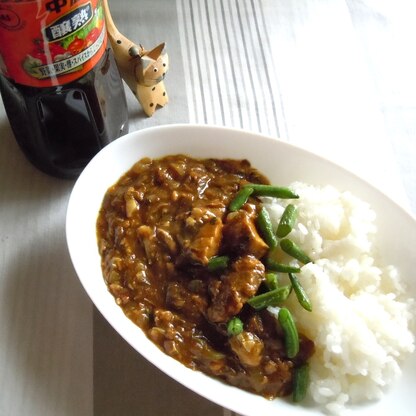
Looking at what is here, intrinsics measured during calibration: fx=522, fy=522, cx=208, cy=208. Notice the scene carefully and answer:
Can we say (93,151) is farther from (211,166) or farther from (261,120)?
(261,120)

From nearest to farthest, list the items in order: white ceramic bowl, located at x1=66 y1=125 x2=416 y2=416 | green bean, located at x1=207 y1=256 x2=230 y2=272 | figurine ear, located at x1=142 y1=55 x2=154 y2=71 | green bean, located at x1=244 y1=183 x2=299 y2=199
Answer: white ceramic bowl, located at x1=66 y1=125 x2=416 y2=416 → green bean, located at x1=207 y1=256 x2=230 y2=272 → green bean, located at x1=244 y1=183 x2=299 y2=199 → figurine ear, located at x1=142 y1=55 x2=154 y2=71

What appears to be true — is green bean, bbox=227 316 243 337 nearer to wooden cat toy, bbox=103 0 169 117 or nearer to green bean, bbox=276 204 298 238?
green bean, bbox=276 204 298 238

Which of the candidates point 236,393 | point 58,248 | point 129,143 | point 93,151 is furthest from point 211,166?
point 236,393

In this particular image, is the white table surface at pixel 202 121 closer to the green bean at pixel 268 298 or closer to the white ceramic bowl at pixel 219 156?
the white ceramic bowl at pixel 219 156

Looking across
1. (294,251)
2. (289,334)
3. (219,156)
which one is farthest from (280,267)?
(219,156)

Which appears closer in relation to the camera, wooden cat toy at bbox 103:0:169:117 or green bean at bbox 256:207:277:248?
green bean at bbox 256:207:277:248

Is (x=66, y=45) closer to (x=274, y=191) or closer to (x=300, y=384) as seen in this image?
(x=274, y=191)

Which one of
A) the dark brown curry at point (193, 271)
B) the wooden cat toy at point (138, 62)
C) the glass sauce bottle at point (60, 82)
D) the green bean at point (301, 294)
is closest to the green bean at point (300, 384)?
the dark brown curry at point (193, 271)

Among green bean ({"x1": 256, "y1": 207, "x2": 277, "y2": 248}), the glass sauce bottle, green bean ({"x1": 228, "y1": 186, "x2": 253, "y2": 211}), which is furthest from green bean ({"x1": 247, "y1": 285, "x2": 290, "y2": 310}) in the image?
the glass sauce bottle
